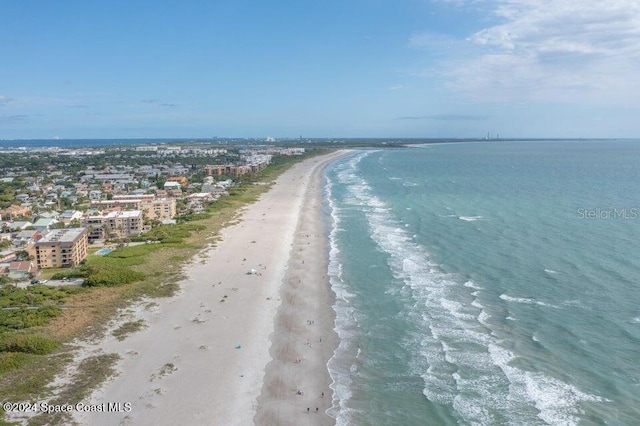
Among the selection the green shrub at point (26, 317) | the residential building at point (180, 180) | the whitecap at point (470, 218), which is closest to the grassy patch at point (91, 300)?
the green shrub at point (26, 317)

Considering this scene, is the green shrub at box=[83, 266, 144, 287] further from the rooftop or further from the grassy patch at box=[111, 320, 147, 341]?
the grassy patch at box=[111, 320, 147, 341]

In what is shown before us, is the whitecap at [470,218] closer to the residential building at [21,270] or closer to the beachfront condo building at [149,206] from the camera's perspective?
the beachfront condo building at [149,206]

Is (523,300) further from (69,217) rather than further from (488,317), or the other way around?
(69,217)

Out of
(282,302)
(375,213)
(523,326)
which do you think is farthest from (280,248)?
(523,326)

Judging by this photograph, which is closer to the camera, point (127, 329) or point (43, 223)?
point (127, 329)

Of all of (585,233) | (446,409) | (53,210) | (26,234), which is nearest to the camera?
(446,409)

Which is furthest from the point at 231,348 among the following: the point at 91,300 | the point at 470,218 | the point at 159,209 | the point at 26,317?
the point at 159,209

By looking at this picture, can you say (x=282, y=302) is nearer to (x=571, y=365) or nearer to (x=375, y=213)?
(x=571, y=365)
